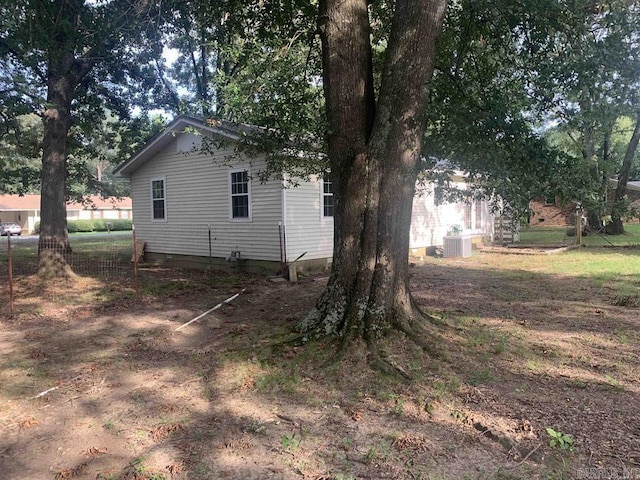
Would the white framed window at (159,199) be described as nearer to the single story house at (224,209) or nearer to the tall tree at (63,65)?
the single story house at (224,209)

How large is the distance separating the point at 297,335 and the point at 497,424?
261cm

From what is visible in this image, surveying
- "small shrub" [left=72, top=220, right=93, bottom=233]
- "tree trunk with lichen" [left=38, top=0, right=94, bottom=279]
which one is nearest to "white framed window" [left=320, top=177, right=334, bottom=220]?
"tree trunk with lichen" [left=38, top=0, right=94, bottom=279]

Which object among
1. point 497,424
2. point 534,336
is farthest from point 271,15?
point 497,424

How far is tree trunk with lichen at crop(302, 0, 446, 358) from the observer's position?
513 centimetres

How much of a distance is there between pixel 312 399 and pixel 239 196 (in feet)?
30.6

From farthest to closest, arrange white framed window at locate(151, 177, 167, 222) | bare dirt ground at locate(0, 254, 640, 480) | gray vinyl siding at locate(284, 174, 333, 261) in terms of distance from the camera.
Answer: white framed window at locate(151, 177, 167, 222)
gray vinyl siding at locate(284, 174, 333, 261)
bare dirt ground at locate(0, 254, 640, 480)

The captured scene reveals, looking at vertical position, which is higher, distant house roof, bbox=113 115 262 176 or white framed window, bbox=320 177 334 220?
distant house roof, bbox=113 115 262 176

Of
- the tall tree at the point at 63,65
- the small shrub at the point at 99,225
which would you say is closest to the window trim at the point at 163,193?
the tall tree at the point at 63,65

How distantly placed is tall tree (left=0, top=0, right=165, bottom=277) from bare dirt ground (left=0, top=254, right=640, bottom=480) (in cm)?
528

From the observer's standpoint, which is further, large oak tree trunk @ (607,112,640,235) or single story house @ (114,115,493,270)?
large oak tree trunk @ (607,112,640,235)

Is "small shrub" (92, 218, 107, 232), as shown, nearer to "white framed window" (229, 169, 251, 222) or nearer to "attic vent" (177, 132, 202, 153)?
"attic vent" (177, 132, 202, 153)

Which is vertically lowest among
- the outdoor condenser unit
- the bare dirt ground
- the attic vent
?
the bare dirt ground

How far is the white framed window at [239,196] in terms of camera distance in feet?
41.6

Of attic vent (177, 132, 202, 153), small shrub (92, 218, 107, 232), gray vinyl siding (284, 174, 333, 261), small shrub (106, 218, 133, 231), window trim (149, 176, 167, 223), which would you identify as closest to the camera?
gray vinyl siding (284, 174, 333, 261)
